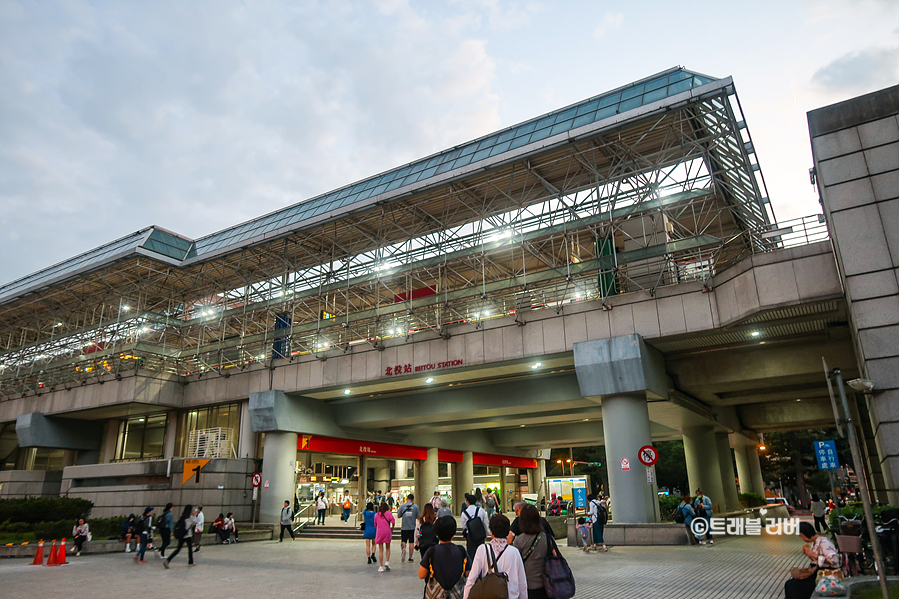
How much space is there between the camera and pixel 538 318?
2150 centimetres

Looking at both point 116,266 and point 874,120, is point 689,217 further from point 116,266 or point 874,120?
point 116,266

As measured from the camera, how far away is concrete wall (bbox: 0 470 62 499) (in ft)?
115

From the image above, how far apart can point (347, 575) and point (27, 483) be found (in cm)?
3259

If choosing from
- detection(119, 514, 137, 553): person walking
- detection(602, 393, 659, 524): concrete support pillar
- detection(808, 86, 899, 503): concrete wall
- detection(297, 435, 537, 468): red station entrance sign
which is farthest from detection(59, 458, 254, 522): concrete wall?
detection(808, 86, 899, 503): concrete wall

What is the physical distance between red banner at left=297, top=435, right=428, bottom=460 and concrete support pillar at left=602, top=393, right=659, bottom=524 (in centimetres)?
1567

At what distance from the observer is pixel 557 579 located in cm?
538

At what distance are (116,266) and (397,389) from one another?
17.8m

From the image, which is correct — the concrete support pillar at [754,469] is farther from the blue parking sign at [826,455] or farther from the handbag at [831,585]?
the handbag at [831,585]

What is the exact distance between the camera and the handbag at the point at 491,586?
4918 mm

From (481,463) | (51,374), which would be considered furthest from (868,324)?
(51,374)

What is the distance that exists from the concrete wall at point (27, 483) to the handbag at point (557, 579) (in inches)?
1574

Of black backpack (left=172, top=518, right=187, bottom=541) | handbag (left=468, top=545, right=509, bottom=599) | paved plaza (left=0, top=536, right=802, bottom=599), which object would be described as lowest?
paved plaza (left=0, top=536, right=802, bottom=599)

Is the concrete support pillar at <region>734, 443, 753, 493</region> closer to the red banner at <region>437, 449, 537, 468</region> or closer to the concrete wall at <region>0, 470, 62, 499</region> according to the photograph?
the red banner at <region>437, 449, 537, 468</region>

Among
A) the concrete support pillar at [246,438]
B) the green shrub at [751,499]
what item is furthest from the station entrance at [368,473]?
the green shrub at [751,499]
